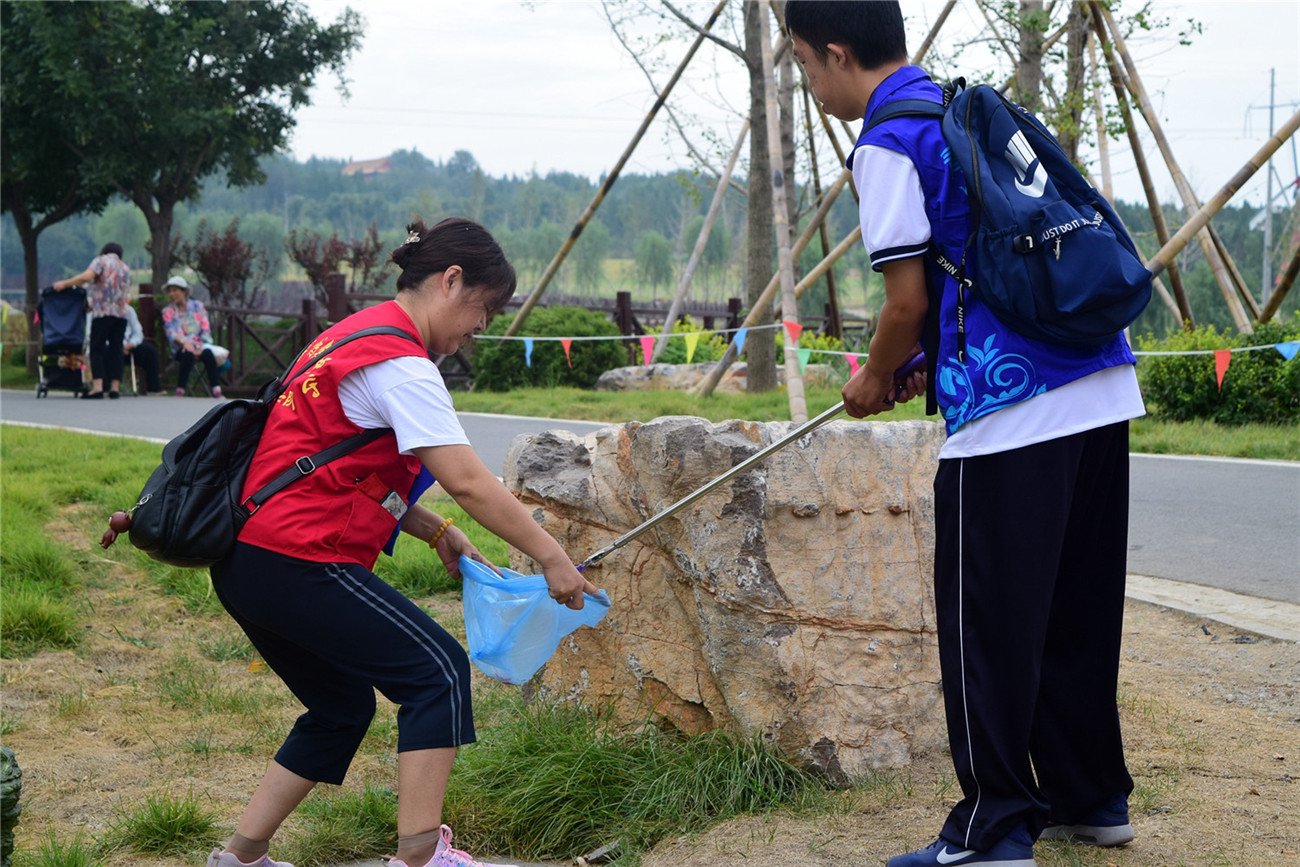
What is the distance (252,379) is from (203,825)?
1703cm

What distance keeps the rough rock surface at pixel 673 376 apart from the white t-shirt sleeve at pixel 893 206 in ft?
41.3

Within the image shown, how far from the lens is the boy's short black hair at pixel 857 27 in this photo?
89.1 inches

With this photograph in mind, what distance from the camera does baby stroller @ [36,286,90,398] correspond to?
14305 mm

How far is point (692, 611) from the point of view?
3.39 m

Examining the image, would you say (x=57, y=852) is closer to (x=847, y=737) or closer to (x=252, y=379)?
(x=847, y=737)

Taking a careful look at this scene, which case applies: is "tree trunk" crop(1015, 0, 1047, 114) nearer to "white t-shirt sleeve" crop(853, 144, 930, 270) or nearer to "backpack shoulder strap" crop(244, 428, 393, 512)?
"white t-shirt sleeve" crop(853, 144, 930, 270)

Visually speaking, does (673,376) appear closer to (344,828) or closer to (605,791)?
(605,791)

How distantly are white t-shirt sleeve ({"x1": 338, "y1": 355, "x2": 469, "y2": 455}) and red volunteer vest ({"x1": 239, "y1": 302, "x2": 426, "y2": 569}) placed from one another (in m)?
0.02

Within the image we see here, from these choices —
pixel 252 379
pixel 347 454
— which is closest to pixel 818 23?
pixel 347 454

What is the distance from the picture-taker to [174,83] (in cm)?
1930

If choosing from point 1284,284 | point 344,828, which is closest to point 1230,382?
point 1284,284

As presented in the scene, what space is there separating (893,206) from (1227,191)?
8.15m

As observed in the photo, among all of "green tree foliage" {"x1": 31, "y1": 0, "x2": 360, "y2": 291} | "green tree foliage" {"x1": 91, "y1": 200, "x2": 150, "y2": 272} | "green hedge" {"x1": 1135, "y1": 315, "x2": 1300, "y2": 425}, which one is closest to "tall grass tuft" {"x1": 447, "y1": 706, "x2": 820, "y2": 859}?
"green hedge" {"x1": 1135, "y1": 315, "x2": 1300, "y2": 425}

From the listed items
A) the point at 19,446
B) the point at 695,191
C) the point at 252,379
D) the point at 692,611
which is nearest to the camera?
the point at 692,611
